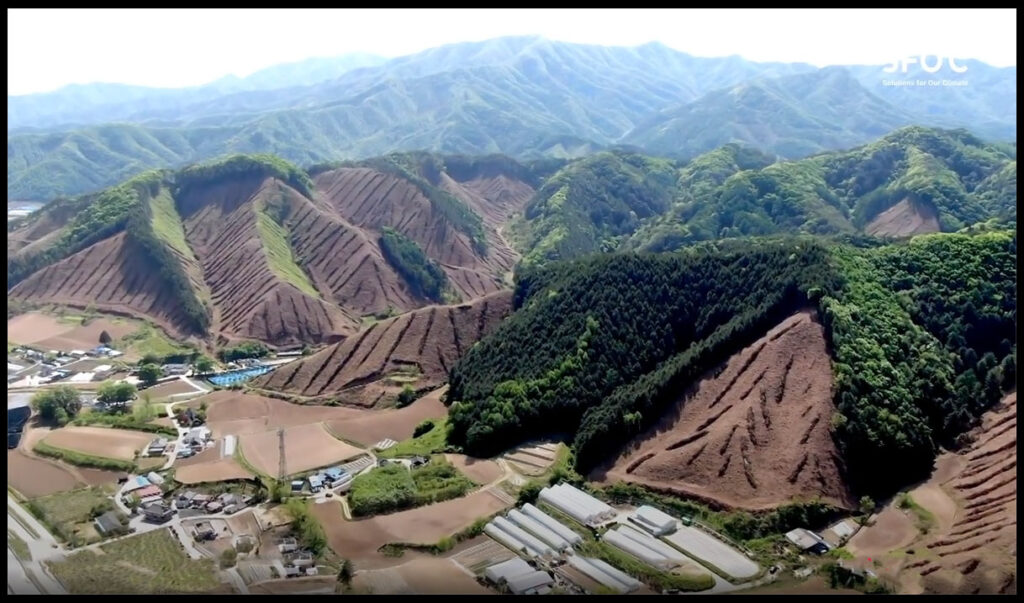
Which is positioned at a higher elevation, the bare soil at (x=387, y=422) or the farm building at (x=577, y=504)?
the farm building at (x=577, y=504)

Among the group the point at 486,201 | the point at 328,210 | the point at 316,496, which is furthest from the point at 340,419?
the point at 486,201

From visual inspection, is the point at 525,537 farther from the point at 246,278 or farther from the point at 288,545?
the point at 246,278

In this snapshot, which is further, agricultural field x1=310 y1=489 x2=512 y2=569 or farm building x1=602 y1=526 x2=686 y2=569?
agricultural field x1=310 y1=489 x2=512 y2=569

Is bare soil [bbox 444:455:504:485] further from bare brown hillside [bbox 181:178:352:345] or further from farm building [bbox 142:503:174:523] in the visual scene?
bare brown hillside [bbox 181:178:352:345]

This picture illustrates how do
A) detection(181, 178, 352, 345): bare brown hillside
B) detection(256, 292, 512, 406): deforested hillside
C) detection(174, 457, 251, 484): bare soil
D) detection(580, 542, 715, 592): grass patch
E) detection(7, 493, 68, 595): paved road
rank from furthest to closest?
1. detection(181, 178, 352, 345): bare brown hillside
2. detection(256, 292, 512, 406): deforested hillside
3. detection(174, 457, 251, 484): bare soil
4. detection(580, 542, 715, 592): grass patch
5. detection(7, 493, 68, 595): paved road

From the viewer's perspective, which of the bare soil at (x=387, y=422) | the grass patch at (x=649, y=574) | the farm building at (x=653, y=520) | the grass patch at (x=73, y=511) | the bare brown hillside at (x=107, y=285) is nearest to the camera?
the grass patch at (x=649, y=574)

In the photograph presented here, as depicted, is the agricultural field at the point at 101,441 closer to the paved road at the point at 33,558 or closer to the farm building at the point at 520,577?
the paved road at the point at 33,558

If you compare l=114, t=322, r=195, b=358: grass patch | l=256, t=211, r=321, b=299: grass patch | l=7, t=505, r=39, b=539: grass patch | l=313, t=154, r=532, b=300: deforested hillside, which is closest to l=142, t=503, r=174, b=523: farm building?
l=7, t=505, r=39, b=539: grass patch

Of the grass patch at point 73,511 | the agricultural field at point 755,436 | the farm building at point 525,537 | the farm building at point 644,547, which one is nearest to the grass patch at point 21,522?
the grass patch at point 73,511
